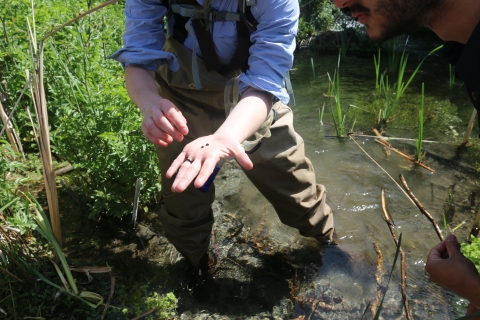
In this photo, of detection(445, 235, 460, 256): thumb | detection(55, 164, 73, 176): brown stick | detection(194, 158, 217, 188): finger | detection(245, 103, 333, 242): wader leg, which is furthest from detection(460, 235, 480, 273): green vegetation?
detection(55, 164, 73, 176): brown stick

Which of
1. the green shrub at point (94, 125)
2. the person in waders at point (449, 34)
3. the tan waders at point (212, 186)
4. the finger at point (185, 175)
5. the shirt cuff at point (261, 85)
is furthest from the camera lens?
the green shrub at point (94, 125)

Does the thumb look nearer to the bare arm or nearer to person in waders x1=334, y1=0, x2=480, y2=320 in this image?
person in waders x1=334, y1=0, x2=480, y2=320

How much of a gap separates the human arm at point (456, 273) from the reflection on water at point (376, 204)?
904 mm

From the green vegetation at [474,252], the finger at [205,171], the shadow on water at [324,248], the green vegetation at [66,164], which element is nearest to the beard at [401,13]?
the finger at [205,171]

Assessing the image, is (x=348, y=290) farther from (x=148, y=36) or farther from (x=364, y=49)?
(x=364, y=49)

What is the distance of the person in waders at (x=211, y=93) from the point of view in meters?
1.85

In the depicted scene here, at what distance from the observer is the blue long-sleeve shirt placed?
79.4 inches

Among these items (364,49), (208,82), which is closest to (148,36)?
(208,82)

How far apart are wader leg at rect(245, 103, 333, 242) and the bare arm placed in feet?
2.22

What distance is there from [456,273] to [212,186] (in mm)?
1380

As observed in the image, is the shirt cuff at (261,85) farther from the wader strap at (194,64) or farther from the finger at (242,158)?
the finger at (242,158)

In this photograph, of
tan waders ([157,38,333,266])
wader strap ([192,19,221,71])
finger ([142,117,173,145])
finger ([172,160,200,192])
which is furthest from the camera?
tan waders ([157,38,333,266])

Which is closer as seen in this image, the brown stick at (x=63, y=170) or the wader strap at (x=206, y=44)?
the wader strap at (x=206, y=44)

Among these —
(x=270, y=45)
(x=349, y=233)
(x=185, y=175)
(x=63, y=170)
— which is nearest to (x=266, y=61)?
(x=270, y=45)
